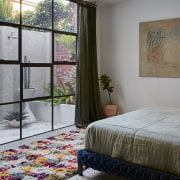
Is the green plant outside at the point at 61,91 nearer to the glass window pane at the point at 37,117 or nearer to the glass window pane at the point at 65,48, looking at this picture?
the glass window pane at the point at 37,117

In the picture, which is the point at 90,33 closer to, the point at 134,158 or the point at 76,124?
the point at 76,124

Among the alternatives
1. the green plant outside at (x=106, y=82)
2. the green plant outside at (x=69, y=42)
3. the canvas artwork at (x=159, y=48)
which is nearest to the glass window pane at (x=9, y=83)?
the green plant outside at (x=69, y=42)

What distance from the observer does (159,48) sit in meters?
5.23

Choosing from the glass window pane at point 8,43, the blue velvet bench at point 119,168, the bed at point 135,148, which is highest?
the glass window pane at point 8,43

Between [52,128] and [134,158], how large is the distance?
2643 millimetres

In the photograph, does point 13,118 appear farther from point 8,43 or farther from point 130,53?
point 130,53

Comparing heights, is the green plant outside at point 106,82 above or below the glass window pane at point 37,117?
above

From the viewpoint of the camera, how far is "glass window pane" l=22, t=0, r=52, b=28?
4312mm

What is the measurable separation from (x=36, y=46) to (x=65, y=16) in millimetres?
968

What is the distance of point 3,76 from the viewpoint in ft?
13.3

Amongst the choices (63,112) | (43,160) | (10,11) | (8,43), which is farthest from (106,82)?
(43,160)

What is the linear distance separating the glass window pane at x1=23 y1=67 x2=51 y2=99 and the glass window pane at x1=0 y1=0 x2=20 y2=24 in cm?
81

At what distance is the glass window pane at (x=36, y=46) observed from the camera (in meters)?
4.36

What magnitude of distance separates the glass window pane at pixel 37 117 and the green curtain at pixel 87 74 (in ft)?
2.18
